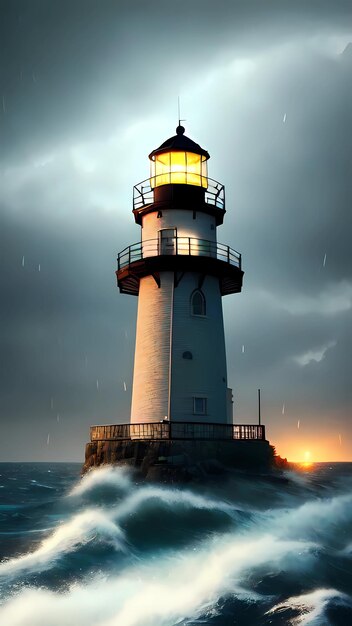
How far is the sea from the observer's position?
12516 millimetres

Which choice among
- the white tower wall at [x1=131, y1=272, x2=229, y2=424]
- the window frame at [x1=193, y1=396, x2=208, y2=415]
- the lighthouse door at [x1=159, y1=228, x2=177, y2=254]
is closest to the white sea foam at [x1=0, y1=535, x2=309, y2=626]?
the window frame at [x1=193, y1=396, x2=208, y2=415]

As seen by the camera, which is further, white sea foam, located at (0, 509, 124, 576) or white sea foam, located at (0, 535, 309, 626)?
white sea foam, located at (0, 509, 124, 576)

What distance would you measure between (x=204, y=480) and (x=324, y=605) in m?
12.8

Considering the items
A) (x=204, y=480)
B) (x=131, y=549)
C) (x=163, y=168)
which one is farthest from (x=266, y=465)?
(x=163, y=168)

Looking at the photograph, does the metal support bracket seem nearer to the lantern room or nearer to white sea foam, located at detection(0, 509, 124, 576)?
the lantern room

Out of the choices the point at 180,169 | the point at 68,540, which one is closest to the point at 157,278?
the point at 180,169

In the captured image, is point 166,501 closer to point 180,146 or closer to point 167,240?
point 167,240

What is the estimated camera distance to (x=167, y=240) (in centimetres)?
3069

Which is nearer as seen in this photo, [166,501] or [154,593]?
[154,593]

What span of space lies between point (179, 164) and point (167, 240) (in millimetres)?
3747

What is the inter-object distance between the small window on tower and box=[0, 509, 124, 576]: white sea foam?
8415 mm

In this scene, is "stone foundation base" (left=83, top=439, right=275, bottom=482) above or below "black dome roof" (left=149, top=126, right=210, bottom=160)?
below

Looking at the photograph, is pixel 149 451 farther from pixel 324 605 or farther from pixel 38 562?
pixel 324 605

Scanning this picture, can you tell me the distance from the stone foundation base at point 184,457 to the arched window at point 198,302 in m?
6.04
